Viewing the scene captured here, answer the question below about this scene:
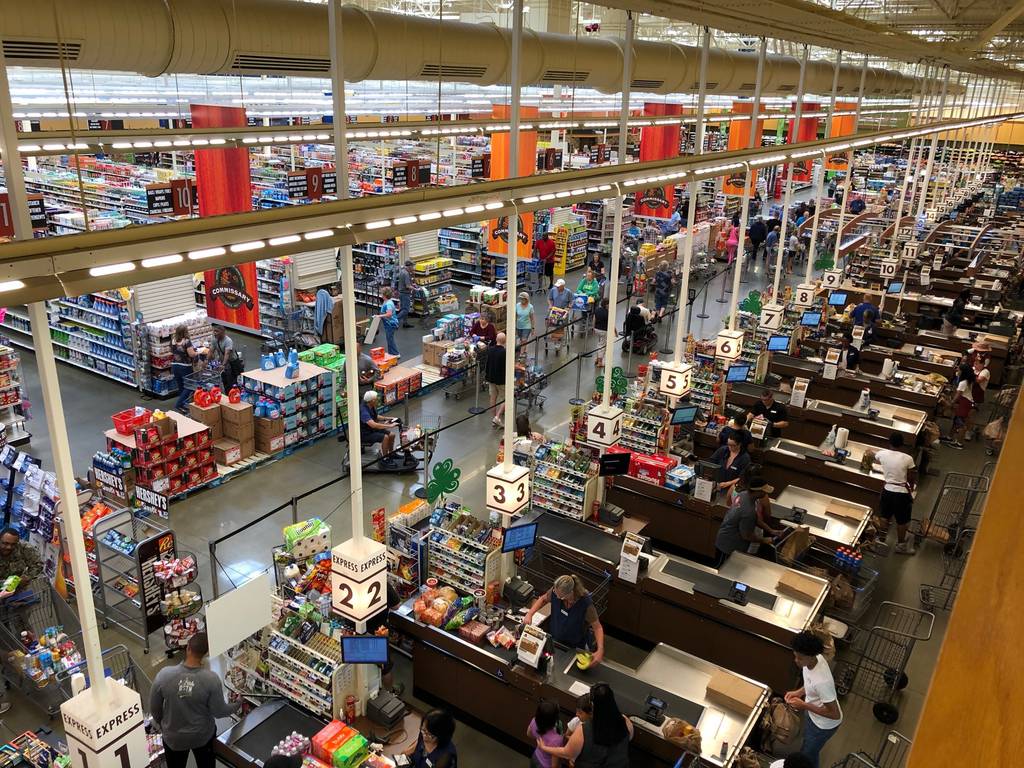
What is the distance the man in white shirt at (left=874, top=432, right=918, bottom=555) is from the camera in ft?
31.7

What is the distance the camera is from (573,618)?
7.19 meters

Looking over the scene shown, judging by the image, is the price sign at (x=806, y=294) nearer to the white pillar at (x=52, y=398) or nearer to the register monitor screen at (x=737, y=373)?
the register monitor screen at (x=737, y=373)

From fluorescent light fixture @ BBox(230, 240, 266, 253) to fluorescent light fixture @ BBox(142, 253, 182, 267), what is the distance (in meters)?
0.37

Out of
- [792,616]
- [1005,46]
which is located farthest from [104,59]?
[1005,46]

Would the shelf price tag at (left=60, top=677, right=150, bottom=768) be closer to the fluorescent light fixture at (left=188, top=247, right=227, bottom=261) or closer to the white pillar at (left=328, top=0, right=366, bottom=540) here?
the white pillar at (left=328, top=0, right=366, bottom=540)

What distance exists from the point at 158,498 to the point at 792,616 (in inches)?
282

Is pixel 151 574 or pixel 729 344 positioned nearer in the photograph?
pixel 151 574

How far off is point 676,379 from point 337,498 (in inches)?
198

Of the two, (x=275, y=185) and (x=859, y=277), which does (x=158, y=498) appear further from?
(x=859, y=277)

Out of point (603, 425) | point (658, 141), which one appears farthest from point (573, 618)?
point (658, 141)

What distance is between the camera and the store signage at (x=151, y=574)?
809 centimetres

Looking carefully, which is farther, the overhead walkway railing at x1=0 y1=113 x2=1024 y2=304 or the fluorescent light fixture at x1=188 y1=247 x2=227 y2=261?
the fluorescent light fixture at x1=188 y1=247 x2=227 y2=261

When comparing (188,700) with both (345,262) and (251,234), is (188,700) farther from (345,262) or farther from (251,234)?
(251,234)

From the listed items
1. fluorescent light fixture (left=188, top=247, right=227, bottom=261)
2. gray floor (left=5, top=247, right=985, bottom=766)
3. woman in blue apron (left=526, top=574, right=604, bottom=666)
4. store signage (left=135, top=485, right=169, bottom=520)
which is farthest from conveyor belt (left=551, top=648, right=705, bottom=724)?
store signage (left=135, top=485, right=169, bottom=520)
